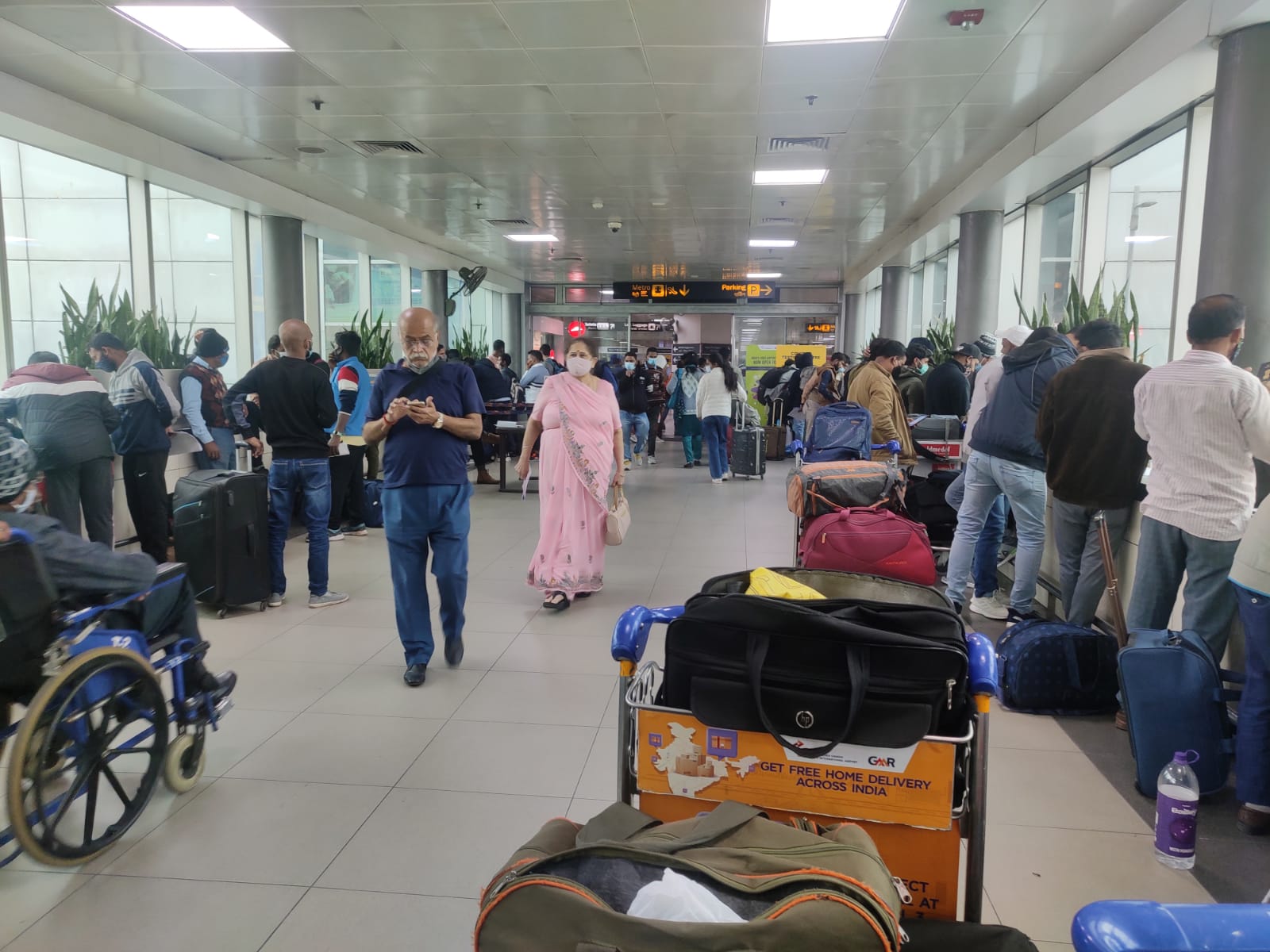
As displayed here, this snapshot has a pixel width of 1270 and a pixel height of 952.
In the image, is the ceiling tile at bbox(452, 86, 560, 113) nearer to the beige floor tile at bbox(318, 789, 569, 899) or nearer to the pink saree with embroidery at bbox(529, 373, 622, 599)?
the pink saree with embroidery at bbox(529, 373, 622, 599)

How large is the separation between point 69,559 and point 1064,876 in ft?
9.28

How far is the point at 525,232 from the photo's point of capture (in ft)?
44.4

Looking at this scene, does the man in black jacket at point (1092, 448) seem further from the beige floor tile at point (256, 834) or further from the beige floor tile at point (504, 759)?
the beige floor tile at point (256, 834)

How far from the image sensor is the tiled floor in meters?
2.16

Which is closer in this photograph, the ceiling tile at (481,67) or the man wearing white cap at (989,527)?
the man wearing white cap at (989,527)

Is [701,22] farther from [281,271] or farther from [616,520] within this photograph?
[281,271]

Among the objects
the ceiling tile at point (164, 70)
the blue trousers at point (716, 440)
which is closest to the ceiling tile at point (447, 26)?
the ceiling tile at point (164, 70)

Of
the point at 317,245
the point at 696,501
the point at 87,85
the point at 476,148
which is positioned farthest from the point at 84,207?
the point at 696,501

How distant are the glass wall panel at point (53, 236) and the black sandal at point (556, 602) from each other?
5.14 meters

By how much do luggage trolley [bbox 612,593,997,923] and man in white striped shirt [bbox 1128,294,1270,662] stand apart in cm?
180

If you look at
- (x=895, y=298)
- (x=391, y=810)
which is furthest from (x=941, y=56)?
(x=895, y=298)

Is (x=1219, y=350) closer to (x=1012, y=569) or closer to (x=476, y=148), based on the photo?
(x=1012, y=569)

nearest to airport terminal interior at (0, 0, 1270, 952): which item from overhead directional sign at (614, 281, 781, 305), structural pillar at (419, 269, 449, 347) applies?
structural pillar at (419, 269, 449, 347)

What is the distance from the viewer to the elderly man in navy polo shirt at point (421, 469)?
365 centimetres
